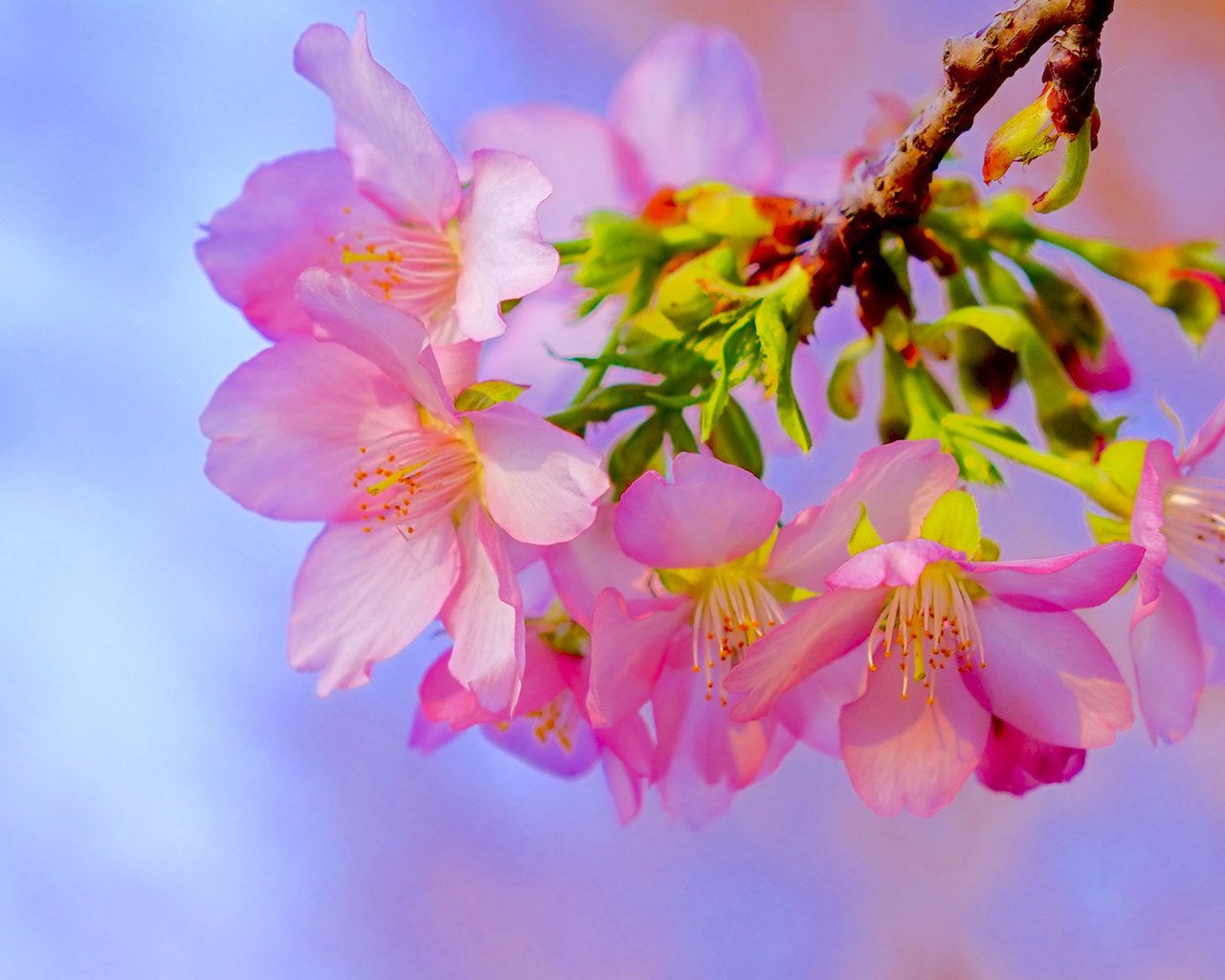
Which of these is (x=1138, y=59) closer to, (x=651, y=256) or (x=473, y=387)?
(x=651, y=256)

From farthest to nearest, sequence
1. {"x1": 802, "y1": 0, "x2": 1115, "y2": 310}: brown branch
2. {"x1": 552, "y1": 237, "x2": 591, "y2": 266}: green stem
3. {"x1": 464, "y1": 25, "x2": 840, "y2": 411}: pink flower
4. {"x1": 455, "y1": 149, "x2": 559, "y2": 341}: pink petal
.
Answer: {"x1": 464, "y1": 25, "x2": 840, "y2": 411}: pink flower → {"x1": 552, "y1": 237, "x2": 591, "y2": 266}: green stem → {"x1": 455, "y1": 149, "x2": 559, "y2": 341}: pink petal → {"x1": 802, "y1": 0, "x2": 1115, "y2": 310}: brown branch

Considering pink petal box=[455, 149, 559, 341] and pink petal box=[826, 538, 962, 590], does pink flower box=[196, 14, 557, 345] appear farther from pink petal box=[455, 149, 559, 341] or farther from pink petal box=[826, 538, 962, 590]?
pink petal box=[826, 538, 962, 590]

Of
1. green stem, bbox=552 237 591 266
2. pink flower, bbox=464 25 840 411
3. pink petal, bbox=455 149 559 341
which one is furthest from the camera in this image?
pink flower, bbox=464 25 840 411

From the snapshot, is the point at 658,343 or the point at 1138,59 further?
the point at 1138,59

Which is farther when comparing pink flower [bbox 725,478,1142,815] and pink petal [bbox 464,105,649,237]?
pink petal [bbox 464,105,649,237]

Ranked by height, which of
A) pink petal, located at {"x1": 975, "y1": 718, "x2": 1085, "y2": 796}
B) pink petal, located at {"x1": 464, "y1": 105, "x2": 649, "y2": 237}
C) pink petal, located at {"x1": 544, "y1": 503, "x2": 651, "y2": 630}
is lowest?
pink petal, located at {"x1": 975, "y1": 718, "x2": 1085, "y2": 796}

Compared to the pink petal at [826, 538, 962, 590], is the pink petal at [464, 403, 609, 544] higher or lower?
higher

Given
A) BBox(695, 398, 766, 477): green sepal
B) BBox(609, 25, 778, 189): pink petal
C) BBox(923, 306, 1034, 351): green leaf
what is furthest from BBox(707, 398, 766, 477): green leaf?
BBox(609, 25, 778, 189): pink petal

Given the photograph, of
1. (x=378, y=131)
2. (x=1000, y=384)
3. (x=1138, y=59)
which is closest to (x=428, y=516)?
(x=378, y=131)
